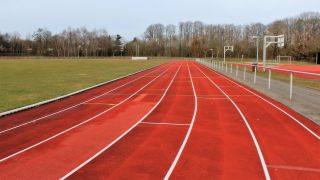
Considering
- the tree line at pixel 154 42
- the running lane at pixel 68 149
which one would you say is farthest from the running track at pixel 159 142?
the tree line at pixel 154 42

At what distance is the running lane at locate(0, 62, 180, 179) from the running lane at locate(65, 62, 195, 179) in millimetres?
331

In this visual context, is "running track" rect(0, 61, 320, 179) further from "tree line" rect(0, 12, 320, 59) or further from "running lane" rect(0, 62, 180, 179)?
"tree line" rect(0, 12, 320, 59)

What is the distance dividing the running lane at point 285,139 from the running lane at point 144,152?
6.25 feet

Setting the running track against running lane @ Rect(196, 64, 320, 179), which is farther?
running lane @ Rect(196, 64, 320, 179)

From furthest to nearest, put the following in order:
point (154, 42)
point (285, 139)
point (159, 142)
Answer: point (154, 42), point (285, 139), point (159, 142)

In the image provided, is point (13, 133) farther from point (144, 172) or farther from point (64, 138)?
point (144, 172)

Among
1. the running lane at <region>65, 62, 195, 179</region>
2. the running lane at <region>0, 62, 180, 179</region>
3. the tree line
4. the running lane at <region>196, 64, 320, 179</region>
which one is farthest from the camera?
the tree line

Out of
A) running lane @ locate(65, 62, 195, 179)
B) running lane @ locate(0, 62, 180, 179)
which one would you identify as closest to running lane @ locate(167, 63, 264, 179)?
running lane @ locate(65, 62, 195, 179)

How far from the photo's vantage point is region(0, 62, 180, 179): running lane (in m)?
5.89

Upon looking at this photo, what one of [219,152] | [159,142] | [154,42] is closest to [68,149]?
[159,142]

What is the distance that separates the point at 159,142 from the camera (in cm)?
781

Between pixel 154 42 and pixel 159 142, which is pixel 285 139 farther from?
pixel 154 42

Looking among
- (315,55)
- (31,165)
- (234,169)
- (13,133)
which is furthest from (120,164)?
(315,55)

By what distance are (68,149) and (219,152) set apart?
3.14 meters
